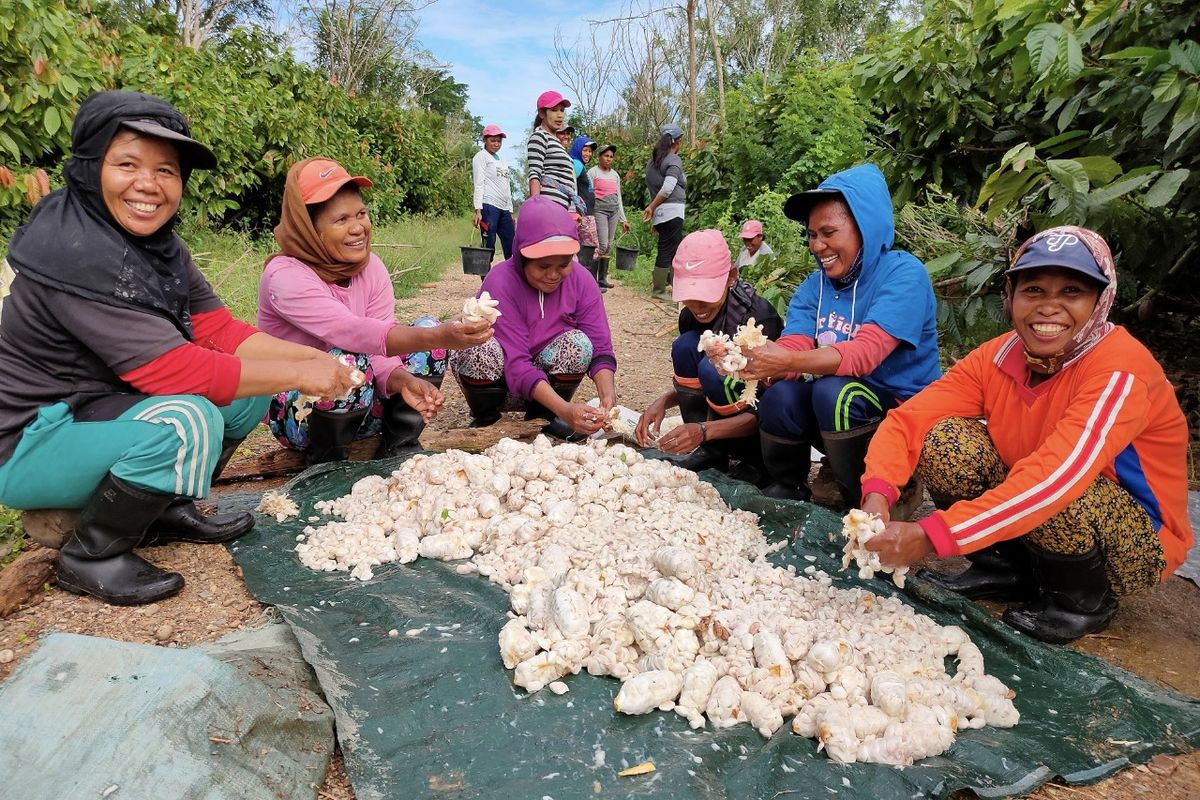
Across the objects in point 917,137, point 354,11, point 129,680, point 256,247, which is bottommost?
point 129,680

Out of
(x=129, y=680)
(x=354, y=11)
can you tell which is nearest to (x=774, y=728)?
(x=129, y=680)

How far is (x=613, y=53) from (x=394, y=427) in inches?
884

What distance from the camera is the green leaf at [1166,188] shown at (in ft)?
7.62

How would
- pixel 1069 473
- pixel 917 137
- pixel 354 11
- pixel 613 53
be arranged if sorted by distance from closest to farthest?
pixel 1069 473
pixel 917 137
pixel 354 11
pixel 613 53

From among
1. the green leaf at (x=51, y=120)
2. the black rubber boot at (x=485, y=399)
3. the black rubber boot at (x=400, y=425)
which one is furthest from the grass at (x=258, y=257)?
the black rubber boot at (x=400, y=425)

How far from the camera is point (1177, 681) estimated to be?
6.60ft

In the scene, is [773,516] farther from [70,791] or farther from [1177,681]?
[70,791]

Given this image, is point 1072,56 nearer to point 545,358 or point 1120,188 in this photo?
point 1120,188

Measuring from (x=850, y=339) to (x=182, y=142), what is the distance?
213cm

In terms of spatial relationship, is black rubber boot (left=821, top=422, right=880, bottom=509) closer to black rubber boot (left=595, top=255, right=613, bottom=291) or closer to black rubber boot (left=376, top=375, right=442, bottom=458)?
black rubber boot (left=376, top=375, right=442, bottom=458)

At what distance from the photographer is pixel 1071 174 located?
240cm

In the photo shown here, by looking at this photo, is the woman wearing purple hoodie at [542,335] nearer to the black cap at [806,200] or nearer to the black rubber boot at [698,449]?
the black rubber boot at [698,449]

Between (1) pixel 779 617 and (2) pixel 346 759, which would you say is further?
(1) pixel 779 617

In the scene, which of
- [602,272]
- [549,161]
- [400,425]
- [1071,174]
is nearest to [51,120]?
[400,425]
